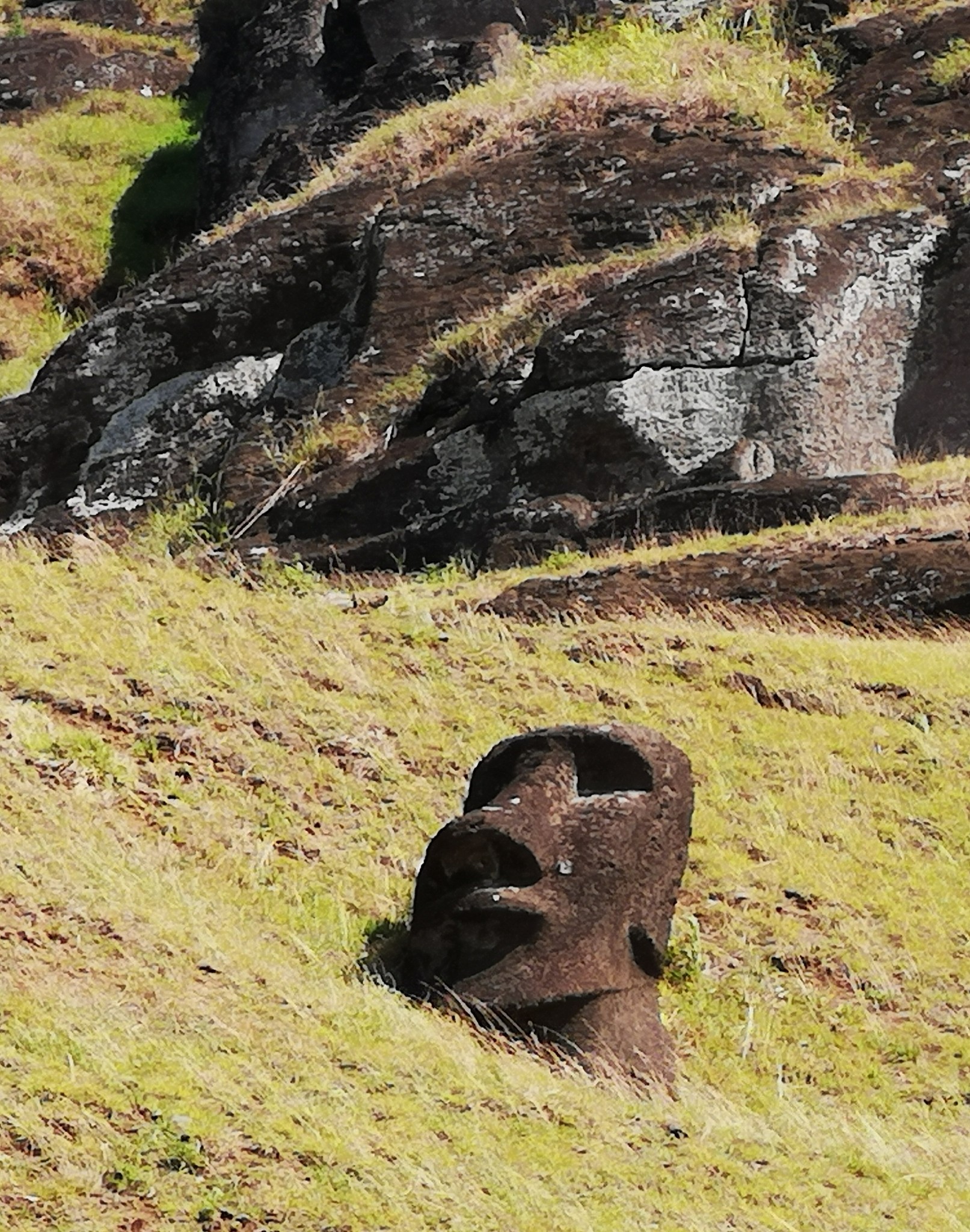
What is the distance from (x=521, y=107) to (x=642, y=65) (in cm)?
151

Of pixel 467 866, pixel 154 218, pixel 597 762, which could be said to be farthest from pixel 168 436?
pixel 467 866

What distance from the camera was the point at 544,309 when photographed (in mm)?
19375

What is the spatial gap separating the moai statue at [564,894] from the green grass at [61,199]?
59.1 feet

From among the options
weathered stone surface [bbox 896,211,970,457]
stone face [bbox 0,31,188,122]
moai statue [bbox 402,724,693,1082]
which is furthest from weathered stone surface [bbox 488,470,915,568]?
stone face [bbox 0,31,188,122]

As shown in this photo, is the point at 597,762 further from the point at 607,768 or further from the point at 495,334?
the point at 495,334

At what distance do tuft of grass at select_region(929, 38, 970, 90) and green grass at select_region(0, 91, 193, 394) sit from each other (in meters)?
11.4

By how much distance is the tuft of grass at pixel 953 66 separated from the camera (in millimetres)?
22312

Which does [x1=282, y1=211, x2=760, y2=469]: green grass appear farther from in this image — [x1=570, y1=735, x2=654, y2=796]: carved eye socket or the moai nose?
the moai nose

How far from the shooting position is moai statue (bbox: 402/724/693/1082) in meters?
8.20

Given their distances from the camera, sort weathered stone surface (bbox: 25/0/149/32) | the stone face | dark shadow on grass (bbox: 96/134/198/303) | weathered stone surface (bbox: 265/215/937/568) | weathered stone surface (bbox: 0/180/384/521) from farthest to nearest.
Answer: weathered stone surface (bbox: 25/0/149/32) < the stone face < dark shadow on grass (bbox: 96/134/198/303) < weathered stone surface (bbox: 0/180/384/521) < weathered stone surface (bbox: 265/215/937/568)

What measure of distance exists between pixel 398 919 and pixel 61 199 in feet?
77.9

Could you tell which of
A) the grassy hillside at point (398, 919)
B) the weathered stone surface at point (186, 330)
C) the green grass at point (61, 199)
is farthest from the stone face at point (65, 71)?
the grassy hillside at point (398, 919)

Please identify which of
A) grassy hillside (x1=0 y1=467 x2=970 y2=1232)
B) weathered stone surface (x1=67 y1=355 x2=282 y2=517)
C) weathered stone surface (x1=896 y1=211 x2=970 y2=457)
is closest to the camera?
grassy hillside (x1=0 y1=467 x2=970 y2=1232)

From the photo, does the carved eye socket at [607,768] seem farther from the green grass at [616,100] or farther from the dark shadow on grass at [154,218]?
the dark shadow on grass at [154,218]
